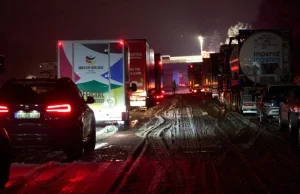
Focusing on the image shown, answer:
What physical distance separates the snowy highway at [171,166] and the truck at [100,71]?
128 cm

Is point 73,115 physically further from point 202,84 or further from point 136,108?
point 202,84

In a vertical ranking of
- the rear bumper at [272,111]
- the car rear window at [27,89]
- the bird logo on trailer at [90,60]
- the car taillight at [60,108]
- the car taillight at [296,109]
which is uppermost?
the bird logo on trailer at [90,60]

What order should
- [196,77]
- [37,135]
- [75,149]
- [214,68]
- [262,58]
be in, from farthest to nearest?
[196,77], [214,68], [262,58], [75,149], [37,135]

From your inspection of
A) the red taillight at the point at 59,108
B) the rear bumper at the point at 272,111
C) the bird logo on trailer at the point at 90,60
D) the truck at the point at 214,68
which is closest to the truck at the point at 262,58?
the rear bumper at the point at 272,111

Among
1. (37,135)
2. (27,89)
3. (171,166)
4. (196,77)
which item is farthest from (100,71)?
(196,77)

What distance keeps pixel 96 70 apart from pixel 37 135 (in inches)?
283

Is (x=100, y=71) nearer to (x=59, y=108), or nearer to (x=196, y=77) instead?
(x=59, y=108)

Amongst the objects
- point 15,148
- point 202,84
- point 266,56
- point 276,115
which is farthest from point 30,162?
point 202,84

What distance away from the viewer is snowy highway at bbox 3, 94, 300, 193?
899cm

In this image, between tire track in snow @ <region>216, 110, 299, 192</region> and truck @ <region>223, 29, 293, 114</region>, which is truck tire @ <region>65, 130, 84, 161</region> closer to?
tire track in snow @ <region>216, 110, 299, 192</region>

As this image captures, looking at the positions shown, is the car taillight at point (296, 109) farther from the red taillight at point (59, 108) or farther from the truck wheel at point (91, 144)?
the red taillight at point (59, 108)

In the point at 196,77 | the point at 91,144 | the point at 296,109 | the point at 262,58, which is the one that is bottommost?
the point at 91,144

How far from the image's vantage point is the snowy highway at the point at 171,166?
899 centimetres

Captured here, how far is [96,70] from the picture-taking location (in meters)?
18.5
